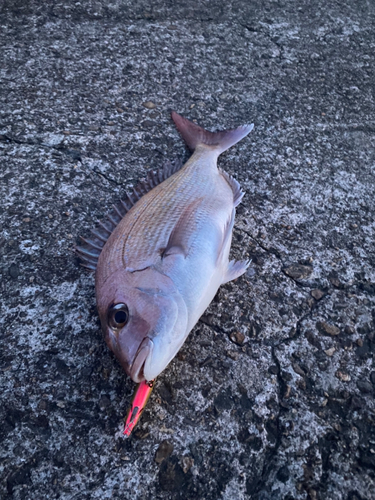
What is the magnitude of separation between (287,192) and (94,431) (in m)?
1.87

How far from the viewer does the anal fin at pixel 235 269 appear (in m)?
2.03

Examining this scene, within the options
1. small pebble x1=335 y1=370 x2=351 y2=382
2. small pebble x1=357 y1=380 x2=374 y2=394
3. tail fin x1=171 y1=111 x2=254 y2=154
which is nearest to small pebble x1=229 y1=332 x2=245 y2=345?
small pebble x1=335 y1=370 x2=351 y2=382

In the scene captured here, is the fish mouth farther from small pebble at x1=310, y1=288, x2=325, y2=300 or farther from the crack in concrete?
the crack in concrete

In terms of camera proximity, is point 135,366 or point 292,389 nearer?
point 135,366

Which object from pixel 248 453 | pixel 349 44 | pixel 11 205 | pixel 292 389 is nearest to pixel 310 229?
pixel 292 389

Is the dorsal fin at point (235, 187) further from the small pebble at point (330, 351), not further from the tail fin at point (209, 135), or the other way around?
the small pebble at point (330, 351)

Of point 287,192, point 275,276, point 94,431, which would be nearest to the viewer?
point 94,431

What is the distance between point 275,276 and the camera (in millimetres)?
2203

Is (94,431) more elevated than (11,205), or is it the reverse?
(11,205)

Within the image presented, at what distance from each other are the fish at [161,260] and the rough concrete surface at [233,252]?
0.69 feet

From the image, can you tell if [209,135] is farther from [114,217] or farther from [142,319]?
[142,319]

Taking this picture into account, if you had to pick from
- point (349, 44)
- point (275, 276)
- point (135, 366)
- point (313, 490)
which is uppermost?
point (349, 44)

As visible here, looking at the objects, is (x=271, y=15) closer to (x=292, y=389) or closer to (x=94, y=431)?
(x=292, y=389)

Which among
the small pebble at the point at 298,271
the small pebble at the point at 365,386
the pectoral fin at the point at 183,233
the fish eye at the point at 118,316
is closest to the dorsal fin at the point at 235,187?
the pectoral fin at the point at 183,233
